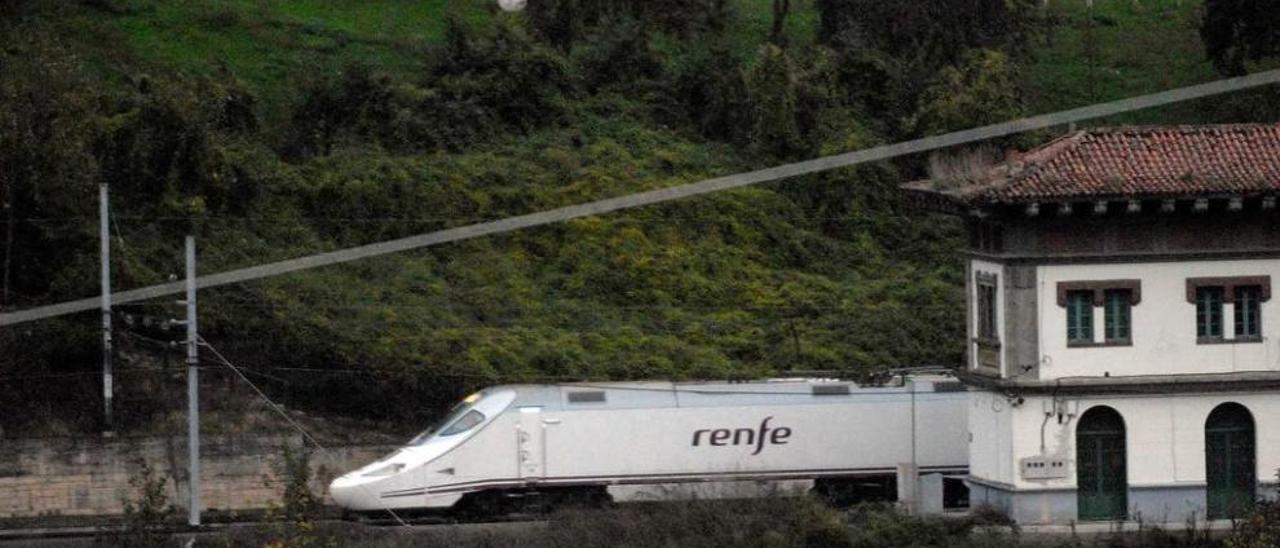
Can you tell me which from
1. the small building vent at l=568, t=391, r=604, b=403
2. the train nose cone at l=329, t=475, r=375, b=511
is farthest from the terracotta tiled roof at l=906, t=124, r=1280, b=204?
the train nose cone at l=329, t=475, r=375, b=511

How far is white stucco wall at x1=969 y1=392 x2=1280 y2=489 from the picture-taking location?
42.4 metres

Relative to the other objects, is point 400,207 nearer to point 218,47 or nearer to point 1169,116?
point 218,47

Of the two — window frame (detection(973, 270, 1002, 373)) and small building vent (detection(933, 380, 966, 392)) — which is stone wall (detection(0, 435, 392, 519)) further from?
window frame (detection(973, 270, 1002, 373))

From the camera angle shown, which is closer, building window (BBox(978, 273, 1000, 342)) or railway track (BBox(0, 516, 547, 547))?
railway track (BBox(0, 516, 547, 547))

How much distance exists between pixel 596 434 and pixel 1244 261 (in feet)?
40.6

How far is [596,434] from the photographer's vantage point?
44.4 meters

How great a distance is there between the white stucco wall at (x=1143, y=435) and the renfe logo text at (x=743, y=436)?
164 inches

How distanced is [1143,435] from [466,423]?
12.4 metres

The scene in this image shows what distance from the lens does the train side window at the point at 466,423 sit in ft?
144

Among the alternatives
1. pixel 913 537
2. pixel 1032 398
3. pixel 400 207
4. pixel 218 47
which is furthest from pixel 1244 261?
pixel 218 47

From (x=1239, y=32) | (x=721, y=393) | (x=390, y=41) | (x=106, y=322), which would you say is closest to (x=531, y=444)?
(x=721, y=393)

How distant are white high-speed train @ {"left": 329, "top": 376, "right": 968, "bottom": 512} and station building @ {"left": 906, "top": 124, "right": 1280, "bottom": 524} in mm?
2154

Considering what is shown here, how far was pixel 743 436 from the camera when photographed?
1770 inches

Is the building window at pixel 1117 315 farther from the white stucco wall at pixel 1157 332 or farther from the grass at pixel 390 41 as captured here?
the grass at pixel 390 41
